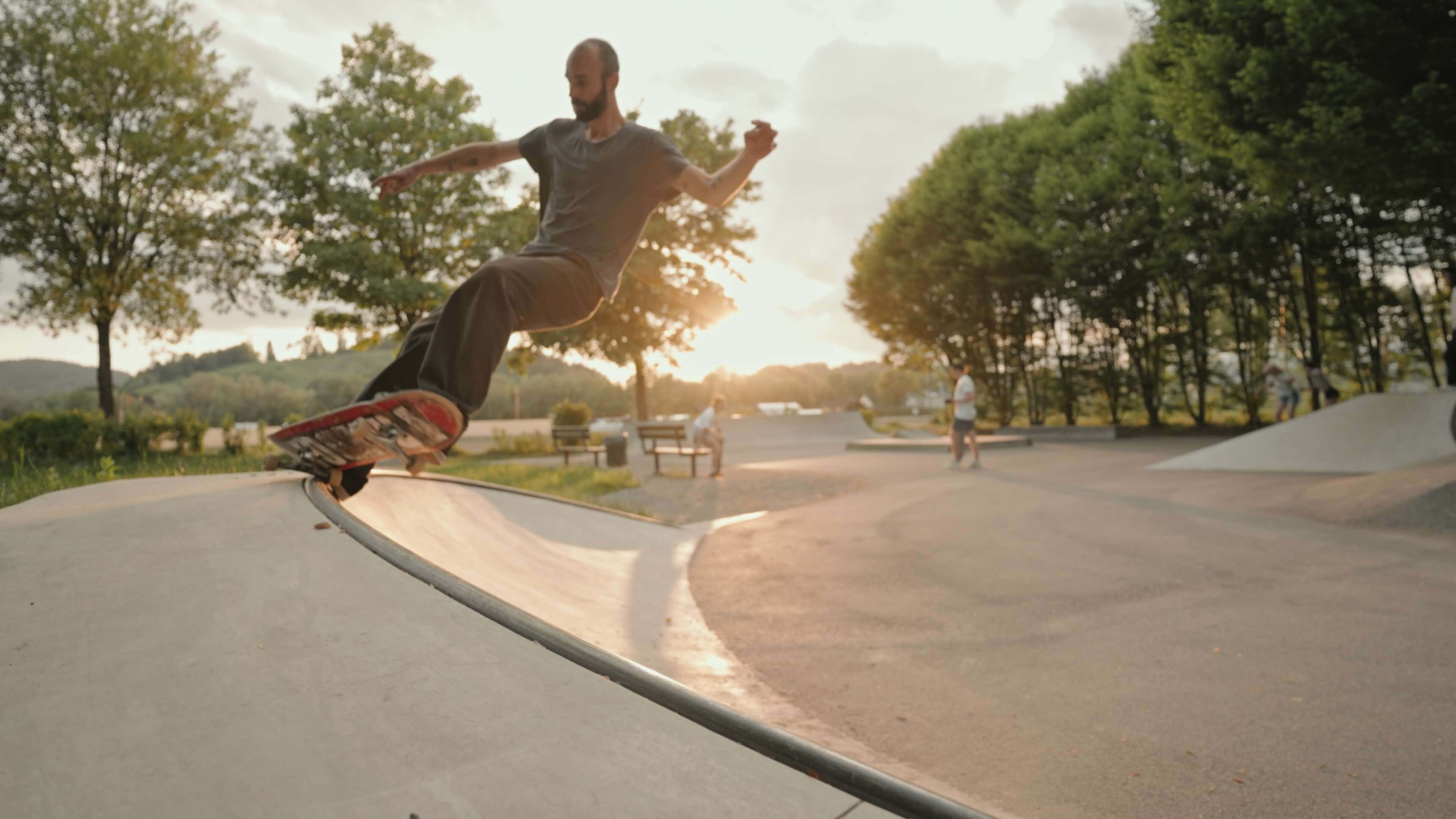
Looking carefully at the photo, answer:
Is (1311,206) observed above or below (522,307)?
above

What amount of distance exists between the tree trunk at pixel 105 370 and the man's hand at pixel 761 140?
70.8ft

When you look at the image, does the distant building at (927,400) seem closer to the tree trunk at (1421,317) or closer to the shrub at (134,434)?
the tree trunk at (1421,317)

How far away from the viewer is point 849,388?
118750mm

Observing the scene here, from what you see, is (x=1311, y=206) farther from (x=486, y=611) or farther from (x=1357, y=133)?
(x=486, y=611)

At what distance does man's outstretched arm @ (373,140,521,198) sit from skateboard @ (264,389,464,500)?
1.24 meters

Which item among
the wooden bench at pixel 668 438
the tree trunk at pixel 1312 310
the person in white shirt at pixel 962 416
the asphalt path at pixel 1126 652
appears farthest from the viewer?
the tree trunk at pixel 1312 310

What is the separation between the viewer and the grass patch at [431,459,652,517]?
1038cm

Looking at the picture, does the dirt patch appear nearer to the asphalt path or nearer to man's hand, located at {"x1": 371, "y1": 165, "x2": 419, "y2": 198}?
the asphalt path

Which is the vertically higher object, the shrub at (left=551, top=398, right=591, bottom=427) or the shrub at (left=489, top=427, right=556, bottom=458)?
the shrub at (left=551, top=398, right=591, bottom=427)

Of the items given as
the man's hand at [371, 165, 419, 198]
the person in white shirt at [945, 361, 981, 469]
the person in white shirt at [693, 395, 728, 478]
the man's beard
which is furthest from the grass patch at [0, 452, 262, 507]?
the person in white shirt at [945, 361, 981, 469]

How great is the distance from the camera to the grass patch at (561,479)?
10375 millimetres

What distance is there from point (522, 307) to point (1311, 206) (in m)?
24.2

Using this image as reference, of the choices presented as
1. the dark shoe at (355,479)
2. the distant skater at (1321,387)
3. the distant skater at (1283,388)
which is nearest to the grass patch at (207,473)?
the dark shoe at (355,479)

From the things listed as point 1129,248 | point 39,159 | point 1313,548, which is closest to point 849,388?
point 1129,248
